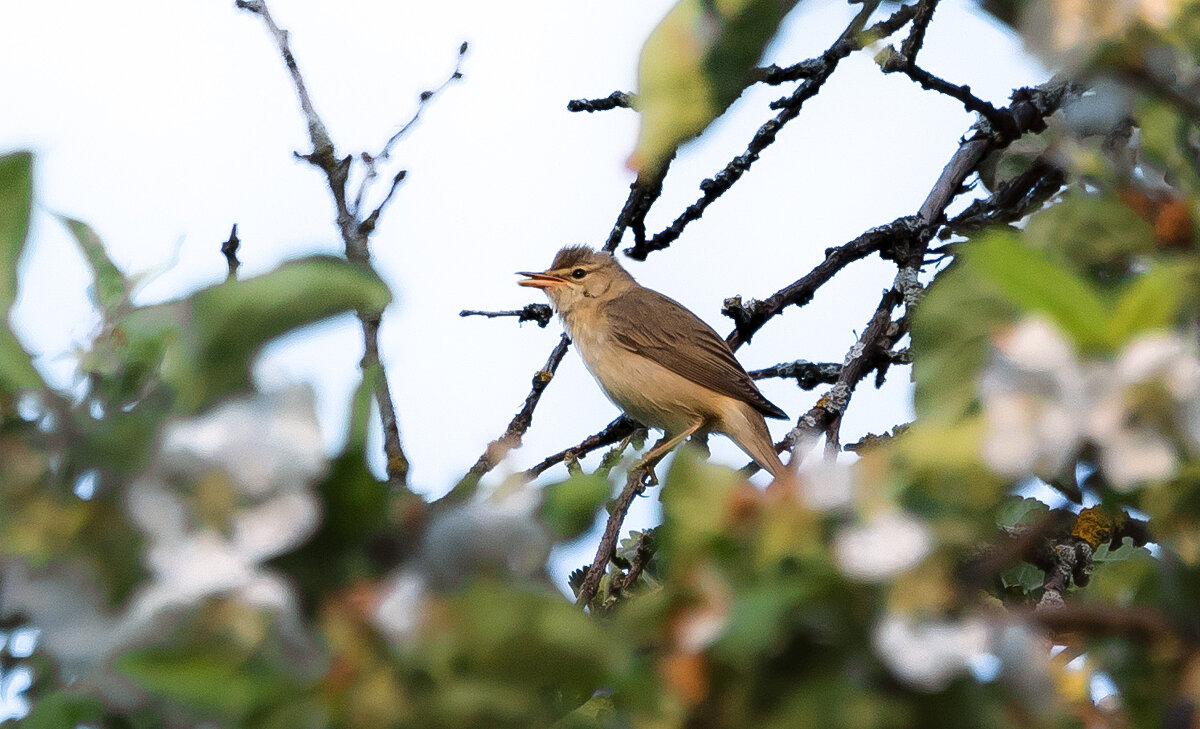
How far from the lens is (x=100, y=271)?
130 centimetres

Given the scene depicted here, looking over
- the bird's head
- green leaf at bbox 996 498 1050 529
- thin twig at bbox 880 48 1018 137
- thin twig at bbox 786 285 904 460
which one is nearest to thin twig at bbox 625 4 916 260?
thin twig at bbox 880 48 1018 137

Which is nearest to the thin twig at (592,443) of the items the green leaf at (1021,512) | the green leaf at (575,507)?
the green leaf at (1021,512)

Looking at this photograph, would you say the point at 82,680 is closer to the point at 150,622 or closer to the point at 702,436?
the point at 150,622

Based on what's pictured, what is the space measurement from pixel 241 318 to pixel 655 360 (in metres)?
6.00

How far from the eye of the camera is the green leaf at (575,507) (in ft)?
3.33

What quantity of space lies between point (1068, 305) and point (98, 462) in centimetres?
68

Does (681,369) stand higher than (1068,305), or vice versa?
(681,369)

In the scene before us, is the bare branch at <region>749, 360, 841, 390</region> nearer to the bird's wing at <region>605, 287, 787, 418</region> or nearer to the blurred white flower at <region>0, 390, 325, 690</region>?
the bird's wing at <region>605, 287, 787, 418</region>

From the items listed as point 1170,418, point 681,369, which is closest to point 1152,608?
point 1170,418

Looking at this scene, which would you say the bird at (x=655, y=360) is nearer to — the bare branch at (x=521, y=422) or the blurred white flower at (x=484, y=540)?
the bare branch at (x=521, y=422)

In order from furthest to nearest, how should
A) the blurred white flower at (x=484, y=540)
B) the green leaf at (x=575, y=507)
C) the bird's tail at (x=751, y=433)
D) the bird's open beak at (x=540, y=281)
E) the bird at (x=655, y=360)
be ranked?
1. the bird's open beak at (x=540, y=281)
2. the bird at (x=655, y=360)
3. the bird's tail at (x=751, y=433)
4. the green leaf at (x=575, y=507)
5. the blurred white flower at (x=484, y=540)

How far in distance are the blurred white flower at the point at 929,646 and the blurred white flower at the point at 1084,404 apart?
0.11 metres

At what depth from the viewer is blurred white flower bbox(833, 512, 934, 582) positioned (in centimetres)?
80

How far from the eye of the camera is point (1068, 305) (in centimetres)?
81
